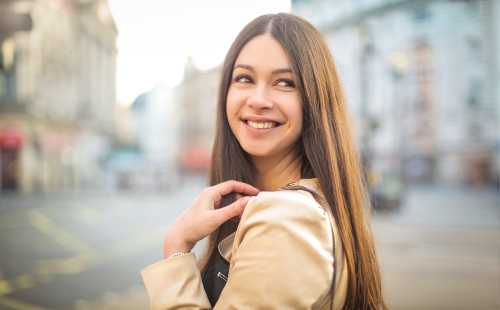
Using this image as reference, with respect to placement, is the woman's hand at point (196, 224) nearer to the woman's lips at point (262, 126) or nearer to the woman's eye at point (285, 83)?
the woman's lips at point (262, 126)

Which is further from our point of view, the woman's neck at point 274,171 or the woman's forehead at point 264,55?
the woman's neck at point 274,171

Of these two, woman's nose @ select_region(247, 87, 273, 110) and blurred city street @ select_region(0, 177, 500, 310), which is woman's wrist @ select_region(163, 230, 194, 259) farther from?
blurred city street @ select_region(0, 177, 500, 310)

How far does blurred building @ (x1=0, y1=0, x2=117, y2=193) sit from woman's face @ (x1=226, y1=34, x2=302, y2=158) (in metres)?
20.2

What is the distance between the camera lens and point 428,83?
26.0 m

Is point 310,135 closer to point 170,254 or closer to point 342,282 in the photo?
point 342,282

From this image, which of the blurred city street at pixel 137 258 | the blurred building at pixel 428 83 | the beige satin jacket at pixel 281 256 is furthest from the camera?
the blurred building at pixel 428 83

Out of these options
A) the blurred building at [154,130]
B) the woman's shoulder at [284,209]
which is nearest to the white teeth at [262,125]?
the woman's shoulder at [284,209]

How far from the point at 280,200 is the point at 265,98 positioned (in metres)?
0.54

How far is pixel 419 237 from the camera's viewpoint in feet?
28.0

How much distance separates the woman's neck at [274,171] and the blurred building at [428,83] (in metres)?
21.6

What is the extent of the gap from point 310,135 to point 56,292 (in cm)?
538

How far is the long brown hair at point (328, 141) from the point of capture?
119 centimetres

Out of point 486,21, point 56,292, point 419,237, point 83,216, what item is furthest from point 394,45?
point 56,292

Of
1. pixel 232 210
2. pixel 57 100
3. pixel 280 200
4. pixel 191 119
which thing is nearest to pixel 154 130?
pixel 191 119
